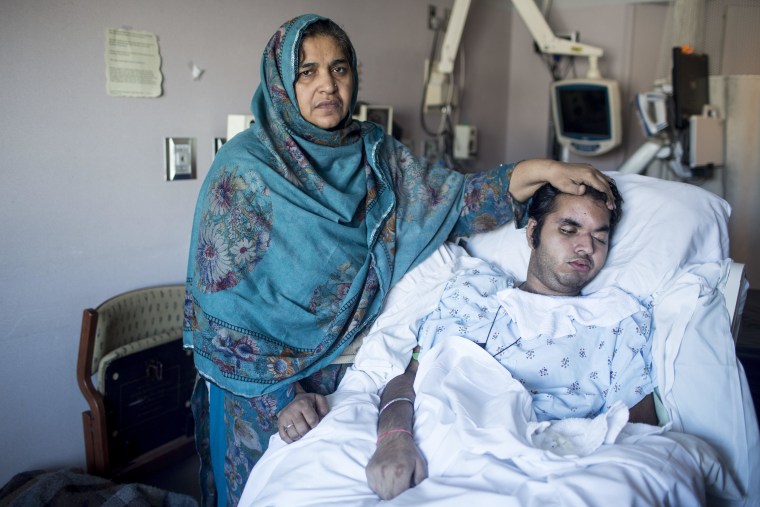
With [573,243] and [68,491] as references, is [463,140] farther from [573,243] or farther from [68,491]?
[68,491]

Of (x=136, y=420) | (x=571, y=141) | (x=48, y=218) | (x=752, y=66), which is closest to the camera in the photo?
(x=48, y=218)

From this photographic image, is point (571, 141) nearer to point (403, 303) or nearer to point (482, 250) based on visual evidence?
point (482, 250)

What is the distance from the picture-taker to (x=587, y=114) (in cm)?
338

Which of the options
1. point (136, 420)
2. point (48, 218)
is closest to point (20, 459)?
point (136, 420)

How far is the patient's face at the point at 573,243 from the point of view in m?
1.58

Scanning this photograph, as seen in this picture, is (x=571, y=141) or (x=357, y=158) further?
(x=571, y=141)

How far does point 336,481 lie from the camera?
1229 millimetres

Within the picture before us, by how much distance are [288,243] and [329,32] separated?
53 cm

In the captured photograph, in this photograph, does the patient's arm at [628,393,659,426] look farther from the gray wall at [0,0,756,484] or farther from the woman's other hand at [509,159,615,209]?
the gray wall at [0,0,756,484]

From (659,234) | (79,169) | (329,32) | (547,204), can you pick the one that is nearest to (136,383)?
(79,169)

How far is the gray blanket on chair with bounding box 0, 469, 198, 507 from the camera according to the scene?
1.79 meters

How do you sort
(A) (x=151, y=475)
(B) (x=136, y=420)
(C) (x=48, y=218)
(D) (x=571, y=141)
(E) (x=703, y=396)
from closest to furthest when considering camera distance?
1. (E) (x=703, y=396)
2. (C) (x=48, y=218)
3. (B) (x=136, y=420)
4. (A) (x=151, y=475)
5. (D) (x=571, y=141)

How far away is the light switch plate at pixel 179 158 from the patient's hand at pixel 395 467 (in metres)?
1.26

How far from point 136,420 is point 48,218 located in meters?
0.68
